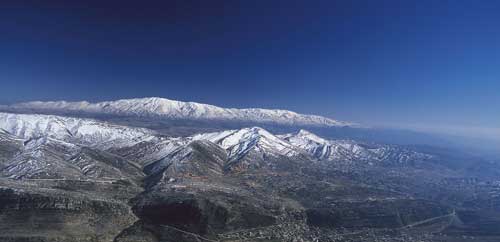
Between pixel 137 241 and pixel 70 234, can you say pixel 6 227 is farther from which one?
pixel 137 241

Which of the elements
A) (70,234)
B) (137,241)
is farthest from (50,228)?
(137,241)

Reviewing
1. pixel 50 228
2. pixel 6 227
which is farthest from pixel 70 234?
pixel 6 227

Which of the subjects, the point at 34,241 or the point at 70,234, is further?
the point at 70,234

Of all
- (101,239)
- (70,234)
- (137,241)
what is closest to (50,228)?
(70,234)

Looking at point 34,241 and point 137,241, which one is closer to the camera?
point 34,241

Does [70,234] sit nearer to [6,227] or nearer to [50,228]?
[50,228]

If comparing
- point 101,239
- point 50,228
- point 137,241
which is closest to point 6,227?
point 50,228

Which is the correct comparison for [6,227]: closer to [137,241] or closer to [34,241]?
[34,241]

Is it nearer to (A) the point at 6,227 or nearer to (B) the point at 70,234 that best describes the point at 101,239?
(B) the point at 70,234
